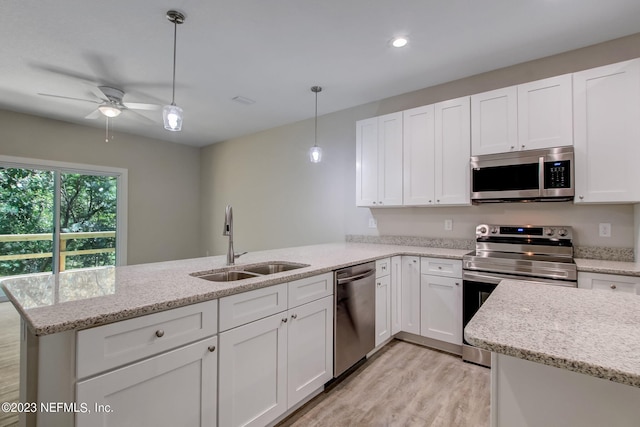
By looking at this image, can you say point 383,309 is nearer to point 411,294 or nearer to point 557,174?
point 411,294

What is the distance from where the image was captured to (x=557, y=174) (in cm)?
234

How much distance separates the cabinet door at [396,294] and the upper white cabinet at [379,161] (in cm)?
67

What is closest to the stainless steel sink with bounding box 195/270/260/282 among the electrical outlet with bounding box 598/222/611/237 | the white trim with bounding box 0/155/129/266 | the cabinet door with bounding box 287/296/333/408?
the cabinet door with bounding box 287/296/333/408

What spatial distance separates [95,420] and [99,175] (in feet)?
16.3

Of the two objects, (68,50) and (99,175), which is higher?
(68,50)

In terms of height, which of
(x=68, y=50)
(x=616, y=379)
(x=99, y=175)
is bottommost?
(x=616, y=379)

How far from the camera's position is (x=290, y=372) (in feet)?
5.91

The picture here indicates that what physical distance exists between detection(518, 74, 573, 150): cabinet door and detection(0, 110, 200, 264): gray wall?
5.52 m

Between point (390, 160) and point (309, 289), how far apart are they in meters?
1.87

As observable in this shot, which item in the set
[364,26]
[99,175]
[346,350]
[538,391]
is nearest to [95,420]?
[538,391]

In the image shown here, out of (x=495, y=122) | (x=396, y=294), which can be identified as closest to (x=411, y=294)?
(x=396, y=294)

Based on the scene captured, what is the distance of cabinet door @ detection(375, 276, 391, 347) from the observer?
264cm

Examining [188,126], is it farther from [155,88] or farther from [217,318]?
[217,318]

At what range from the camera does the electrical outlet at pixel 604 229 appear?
2387mm
